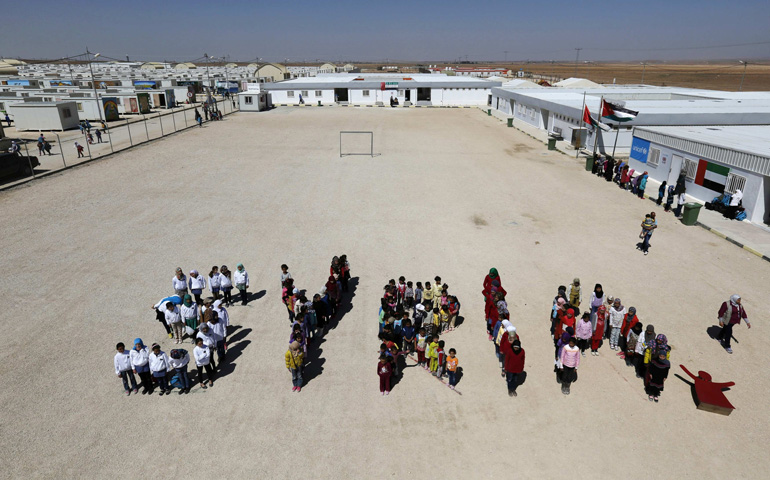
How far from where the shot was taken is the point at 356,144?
1380 inches

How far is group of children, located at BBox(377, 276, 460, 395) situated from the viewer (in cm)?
930

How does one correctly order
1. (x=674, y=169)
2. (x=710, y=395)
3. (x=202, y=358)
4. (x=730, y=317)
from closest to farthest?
(x=710, y=395) → (x=202, y=358) → (x=730, y=317) → (x=674, y=169)

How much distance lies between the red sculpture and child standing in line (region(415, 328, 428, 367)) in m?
5.45

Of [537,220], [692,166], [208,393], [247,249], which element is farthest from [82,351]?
[692,166]

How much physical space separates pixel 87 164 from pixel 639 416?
105 feet

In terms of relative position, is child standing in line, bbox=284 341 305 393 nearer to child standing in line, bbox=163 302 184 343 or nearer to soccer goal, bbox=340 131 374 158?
child standing in line, bbox=163 302 184 343

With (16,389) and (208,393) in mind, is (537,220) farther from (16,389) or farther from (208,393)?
(16,389)

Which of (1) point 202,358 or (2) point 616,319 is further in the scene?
(2) point 616,319

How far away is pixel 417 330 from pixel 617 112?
78.1 ft

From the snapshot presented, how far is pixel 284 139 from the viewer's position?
36750 mm

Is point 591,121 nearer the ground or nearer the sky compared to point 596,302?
nearer the sky

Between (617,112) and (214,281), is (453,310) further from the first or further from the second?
(617,112)

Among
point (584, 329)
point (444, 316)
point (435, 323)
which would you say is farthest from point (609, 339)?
point (435, 323)

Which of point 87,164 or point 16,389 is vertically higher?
point 87,164
